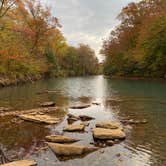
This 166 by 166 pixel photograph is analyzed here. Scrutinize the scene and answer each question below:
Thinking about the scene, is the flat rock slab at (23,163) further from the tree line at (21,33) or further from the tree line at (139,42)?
the tree line at (139,42)

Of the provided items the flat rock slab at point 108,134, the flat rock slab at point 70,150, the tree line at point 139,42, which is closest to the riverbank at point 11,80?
the tree line at point 139,42

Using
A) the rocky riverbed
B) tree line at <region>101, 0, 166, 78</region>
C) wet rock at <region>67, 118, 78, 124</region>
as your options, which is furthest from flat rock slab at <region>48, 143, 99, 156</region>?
tree line at <region>101, 0, 166, 78</region>

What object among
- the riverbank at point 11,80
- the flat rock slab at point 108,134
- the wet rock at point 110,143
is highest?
the riverbank at point 11,80

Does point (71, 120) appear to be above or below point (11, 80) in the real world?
below

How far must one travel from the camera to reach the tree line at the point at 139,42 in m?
47.6

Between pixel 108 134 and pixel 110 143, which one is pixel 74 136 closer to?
pixel 108 134

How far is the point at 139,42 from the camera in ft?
174

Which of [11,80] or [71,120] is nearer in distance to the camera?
[71,120]

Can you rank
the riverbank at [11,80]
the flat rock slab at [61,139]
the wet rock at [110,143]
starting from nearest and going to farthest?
the wet rock at [110,143]
the flat rock slab at [61,139]
the riverbank at [11,80]

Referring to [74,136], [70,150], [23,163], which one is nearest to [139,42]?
[74,136]

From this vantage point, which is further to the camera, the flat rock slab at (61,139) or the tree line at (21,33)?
the tree line at (21,33)

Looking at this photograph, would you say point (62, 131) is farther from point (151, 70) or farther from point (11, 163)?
point (151, 70)

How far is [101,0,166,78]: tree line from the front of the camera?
47.6 metres

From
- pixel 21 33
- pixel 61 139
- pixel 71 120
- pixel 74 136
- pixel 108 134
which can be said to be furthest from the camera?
pixel 21 33
